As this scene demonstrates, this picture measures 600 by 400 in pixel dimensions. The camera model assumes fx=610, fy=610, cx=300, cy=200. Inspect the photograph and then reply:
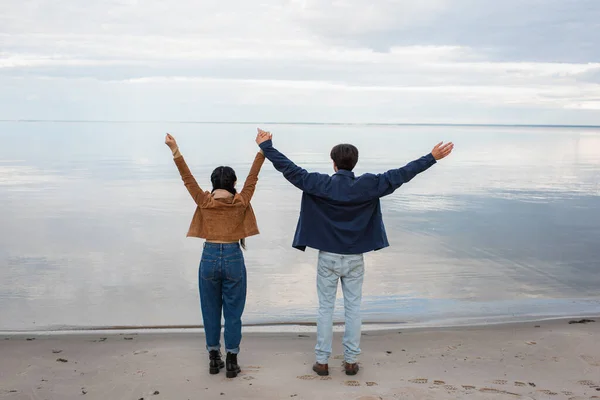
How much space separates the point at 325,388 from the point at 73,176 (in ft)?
64.1

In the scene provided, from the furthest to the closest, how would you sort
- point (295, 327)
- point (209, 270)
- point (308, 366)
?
point (295, 327) → point (308, 366) → point (209, 270)

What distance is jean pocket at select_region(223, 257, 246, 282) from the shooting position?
4.91 metres

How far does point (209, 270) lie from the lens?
16.1ft

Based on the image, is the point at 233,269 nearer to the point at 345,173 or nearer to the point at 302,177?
the point at 302,177

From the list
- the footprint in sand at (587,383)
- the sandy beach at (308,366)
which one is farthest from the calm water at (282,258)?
the footprint in sand at (587,383)

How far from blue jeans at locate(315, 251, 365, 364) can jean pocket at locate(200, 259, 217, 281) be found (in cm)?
88

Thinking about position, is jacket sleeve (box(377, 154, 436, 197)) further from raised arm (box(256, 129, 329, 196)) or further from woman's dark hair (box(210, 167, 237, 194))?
woman's dark hair (box(210, 167, 237, 194))

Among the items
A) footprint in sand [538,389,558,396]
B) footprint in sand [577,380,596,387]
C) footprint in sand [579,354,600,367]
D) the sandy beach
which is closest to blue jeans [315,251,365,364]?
the sandy beach

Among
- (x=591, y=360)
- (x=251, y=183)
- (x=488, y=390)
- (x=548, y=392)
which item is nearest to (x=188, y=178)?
(x=251, y=183)

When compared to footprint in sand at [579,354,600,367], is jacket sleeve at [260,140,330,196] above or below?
above

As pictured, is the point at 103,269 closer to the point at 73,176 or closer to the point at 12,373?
the point at 12,373

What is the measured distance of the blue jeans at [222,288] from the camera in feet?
16.1

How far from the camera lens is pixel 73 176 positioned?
2230 cm

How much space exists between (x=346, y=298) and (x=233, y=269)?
99 cm
